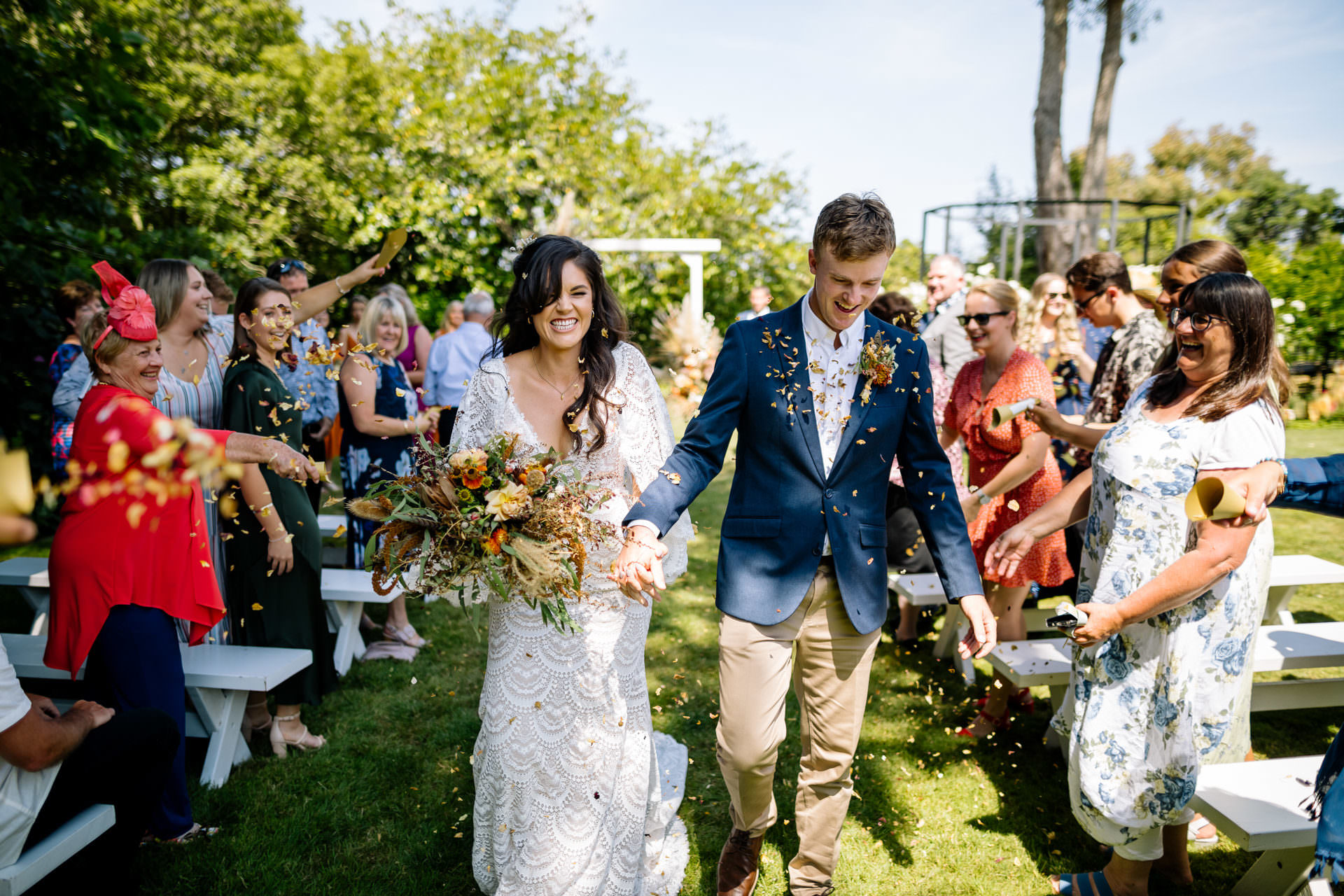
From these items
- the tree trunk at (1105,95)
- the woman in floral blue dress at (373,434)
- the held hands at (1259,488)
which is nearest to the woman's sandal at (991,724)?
the held hands at (1259,488)

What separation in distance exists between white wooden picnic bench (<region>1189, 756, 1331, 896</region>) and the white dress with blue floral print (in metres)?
0.08

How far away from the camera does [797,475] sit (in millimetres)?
2598

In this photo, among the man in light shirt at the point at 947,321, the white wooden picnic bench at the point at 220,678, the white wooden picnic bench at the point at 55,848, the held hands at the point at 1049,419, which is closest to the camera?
the white wooden picnic bench at the point at 55,848

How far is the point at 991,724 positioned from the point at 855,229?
9.57 ft

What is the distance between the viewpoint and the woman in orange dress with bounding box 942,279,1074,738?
388 cm

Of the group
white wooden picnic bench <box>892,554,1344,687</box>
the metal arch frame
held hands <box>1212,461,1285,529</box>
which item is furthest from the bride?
the metal arch frame

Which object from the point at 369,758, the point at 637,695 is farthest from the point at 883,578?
the point at 369,758

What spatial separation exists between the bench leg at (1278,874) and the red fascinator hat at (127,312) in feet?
14.2

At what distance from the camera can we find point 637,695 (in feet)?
9.29

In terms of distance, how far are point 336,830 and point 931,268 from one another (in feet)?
17.0

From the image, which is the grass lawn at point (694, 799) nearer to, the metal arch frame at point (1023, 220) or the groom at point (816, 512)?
the groom at point (816, 512)

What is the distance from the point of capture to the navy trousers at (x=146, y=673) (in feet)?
9.73

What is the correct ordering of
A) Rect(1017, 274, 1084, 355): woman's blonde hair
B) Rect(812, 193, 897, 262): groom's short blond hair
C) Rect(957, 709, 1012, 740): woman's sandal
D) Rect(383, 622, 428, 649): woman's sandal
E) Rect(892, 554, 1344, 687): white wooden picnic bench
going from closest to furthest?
Rect(812, 193, 897, 262): groom's short blond hair
Rect(957, 709, 1012, 740): woman's sandal
Rect(892, 554, 1344, 687): white wooden picnic bench
Rect(383, 622, 428, 649): woman's sandal
Rect(1017, 274, 1084, 355): woman's blonde hair

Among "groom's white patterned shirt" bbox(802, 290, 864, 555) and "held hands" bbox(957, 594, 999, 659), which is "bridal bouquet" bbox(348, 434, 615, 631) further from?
"held hands" bbox(957, 594, 999, 659)
